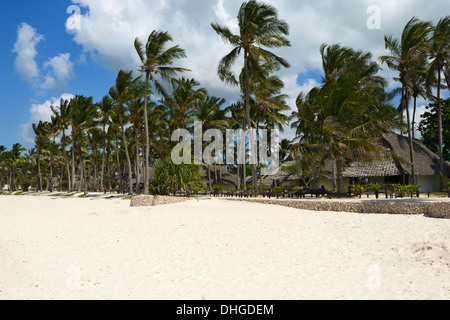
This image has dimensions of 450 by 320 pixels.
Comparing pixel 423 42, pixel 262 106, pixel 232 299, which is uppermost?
pixel 423 42

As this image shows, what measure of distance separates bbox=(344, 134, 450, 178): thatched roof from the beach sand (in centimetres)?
Result: 1484

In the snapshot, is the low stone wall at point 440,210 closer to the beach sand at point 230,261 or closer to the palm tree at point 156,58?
the beach sand at point 230,261

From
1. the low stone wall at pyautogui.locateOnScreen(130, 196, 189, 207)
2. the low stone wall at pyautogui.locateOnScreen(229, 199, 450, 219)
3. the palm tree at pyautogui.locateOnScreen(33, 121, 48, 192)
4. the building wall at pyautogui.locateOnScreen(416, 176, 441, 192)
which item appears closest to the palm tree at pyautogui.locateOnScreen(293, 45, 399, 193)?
the low stone wall at pyautogui.locateOnScreen(229, 199, 450, 219)

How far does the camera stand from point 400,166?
2331cm

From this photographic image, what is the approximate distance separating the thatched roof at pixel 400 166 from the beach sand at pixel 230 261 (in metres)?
14.8

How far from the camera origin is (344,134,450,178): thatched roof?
2311 cm

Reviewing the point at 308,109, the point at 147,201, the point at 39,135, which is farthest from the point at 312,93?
the point at 39,135

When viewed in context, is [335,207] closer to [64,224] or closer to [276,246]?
[276,246]

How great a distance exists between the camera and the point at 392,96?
27.9 m

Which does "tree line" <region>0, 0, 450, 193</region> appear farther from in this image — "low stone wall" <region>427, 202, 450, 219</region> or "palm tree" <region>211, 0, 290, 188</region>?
"low stone wall" <region>427, 202, 450, 219</region>

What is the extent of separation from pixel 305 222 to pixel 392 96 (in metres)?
23.2

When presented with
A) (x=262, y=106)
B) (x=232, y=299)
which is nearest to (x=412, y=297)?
(x=232, y=299)

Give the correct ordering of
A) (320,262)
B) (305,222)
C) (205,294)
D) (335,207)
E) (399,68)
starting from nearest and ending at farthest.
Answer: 1. (205,294)
2. (320,262)
3. (305,222)
4. (335,207)
5. (399,68)

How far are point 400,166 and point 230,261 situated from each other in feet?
72.3
